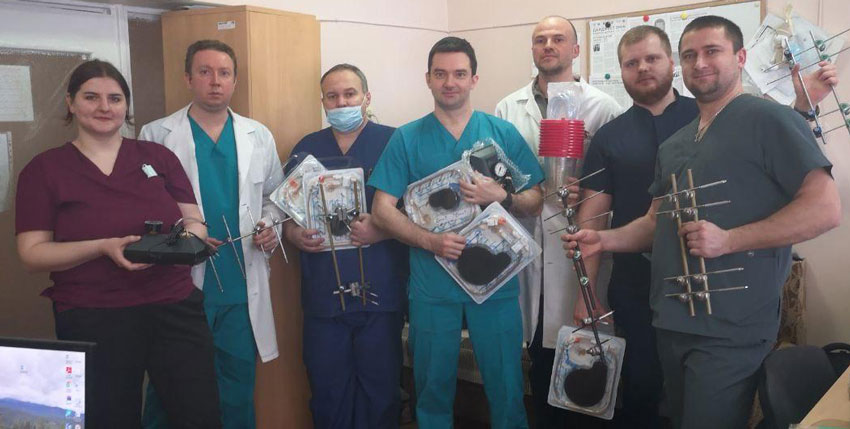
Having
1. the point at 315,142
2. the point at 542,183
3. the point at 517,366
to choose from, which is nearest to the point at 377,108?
the point at 315,142

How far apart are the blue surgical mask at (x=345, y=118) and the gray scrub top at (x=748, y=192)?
4.20 ft

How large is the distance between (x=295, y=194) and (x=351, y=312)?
1.60 feet

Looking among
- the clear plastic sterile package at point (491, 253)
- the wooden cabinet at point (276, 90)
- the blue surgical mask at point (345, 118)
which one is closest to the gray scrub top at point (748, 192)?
the clear plastic sterile package at point (491, 253)

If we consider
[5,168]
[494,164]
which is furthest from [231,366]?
[494,164]

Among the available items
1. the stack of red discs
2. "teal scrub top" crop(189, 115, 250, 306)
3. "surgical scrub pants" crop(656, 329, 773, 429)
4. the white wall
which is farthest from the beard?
the white wall

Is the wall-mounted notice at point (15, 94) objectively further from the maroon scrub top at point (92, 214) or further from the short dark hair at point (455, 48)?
the short dark hair at point (455, 48)

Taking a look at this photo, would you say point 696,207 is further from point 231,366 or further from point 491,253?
point 231,366

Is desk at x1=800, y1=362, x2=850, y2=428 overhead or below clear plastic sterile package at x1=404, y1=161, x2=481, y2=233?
below

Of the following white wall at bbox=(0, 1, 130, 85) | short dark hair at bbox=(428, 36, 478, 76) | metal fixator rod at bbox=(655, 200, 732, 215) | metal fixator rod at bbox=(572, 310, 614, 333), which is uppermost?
white wall at bbox=(0, 1, 130, 85)

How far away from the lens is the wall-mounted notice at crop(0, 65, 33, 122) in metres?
2.64

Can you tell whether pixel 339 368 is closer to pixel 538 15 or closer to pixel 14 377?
Answer: pixel 14 377

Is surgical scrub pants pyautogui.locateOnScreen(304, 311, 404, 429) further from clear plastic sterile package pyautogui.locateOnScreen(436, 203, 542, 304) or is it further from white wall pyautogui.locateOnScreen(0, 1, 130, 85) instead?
white wall pyautogui.locateOnScreen(0, 1, 130, 85)

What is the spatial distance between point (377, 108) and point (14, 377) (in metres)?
2.80

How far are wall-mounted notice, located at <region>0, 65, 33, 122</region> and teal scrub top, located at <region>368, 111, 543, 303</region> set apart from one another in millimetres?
1352
